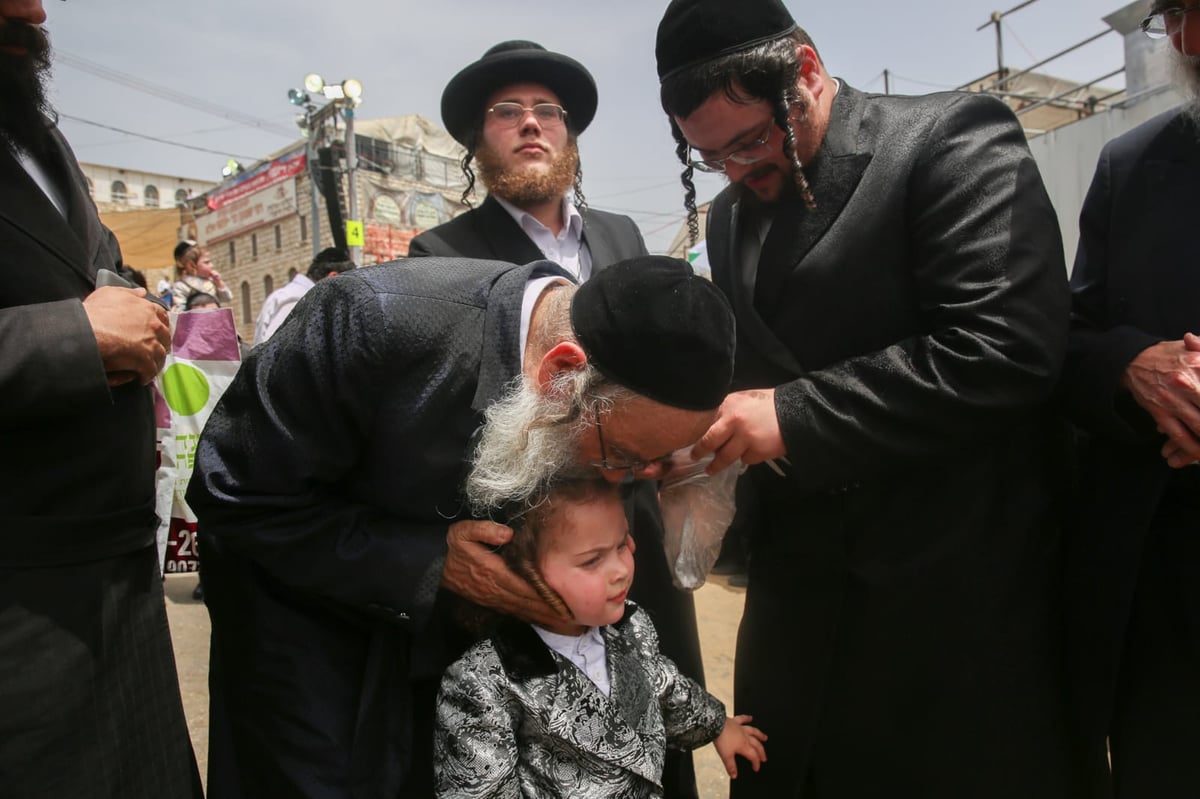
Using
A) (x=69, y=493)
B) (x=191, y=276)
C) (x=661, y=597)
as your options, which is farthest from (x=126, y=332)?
(x=191, y=276)

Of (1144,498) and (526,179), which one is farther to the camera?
(526,179)

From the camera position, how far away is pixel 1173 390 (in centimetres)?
145

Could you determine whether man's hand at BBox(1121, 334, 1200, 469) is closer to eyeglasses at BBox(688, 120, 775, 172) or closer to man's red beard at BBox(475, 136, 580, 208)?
eyeglasses at BBox(688, 120, 775, 172)

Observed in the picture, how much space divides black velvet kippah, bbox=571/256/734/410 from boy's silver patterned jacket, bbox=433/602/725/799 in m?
0.68

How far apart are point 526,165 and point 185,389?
211cm

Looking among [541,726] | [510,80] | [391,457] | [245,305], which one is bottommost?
[541,726]

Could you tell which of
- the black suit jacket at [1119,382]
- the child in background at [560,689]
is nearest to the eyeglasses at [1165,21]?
the black suit jacket at [1119,382]

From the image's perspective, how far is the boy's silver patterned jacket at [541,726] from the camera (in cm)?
158

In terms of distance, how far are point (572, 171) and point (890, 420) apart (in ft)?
6.42

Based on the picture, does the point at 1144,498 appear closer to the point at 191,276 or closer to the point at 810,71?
the point at 810,71

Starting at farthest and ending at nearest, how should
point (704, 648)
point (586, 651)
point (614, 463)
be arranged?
point (704, 648) → point (586, 651) → point (614, 463)

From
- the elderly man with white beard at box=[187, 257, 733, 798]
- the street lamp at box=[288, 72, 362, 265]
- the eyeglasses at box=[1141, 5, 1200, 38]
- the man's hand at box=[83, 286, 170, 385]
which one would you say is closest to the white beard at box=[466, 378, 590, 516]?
the elderly man with white beard at box=[187, 257, 733, 798]

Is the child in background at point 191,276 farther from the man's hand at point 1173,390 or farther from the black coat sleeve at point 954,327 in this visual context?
the man's hand at point 1173,390

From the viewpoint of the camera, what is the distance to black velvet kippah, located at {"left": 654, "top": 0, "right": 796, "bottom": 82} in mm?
1621
